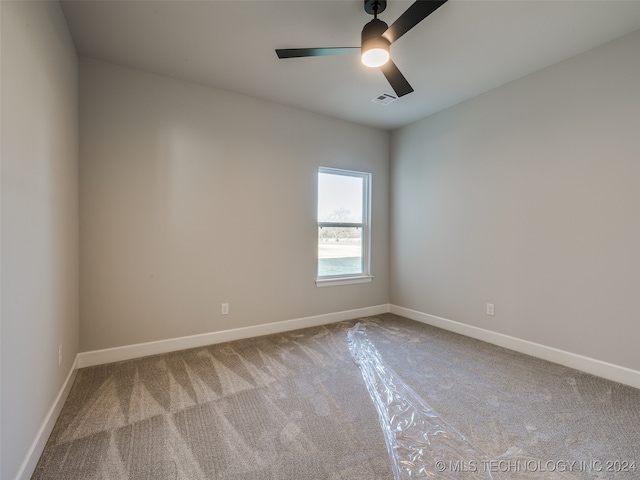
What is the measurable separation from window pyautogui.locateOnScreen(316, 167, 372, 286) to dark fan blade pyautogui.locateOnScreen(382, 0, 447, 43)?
2.15m

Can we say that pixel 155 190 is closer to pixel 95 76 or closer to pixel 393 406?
pixel 95 76

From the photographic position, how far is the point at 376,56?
1.96 m

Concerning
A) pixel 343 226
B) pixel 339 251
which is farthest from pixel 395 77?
pixel 339 251

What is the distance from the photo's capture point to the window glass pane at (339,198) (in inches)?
156

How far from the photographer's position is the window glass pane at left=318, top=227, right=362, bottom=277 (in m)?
3.97

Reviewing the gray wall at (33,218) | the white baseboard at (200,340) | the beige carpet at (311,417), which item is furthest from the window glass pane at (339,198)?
the gray wall at (33,218)

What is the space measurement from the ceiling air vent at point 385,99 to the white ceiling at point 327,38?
105 millimetres

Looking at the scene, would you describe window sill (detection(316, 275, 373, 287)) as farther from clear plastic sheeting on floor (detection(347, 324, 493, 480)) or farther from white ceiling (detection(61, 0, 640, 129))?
white ceiling (detection(61, 0, 640, 129))

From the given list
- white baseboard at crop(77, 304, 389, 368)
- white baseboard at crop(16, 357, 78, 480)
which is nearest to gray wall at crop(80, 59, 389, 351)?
white baseboard at crop(77, 304, 389, 368)

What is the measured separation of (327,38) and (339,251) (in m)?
2.50

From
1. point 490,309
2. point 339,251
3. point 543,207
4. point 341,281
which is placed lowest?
point 490,309

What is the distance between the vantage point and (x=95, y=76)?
8.73ft

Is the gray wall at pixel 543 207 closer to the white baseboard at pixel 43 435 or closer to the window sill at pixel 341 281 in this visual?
the window sill at pixel 341 281

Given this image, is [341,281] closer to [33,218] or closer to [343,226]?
[343,226]
